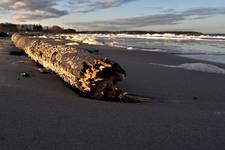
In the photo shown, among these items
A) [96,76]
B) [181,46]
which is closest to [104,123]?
[96,76]

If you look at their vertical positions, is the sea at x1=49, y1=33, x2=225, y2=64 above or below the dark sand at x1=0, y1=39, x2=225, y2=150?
below

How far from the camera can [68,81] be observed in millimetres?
6449

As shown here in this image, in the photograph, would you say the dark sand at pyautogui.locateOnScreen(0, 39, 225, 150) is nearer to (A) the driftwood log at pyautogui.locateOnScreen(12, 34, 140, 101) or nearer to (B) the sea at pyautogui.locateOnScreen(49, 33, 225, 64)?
(A) the driftwood log at pyautogui.locateOnScreen(12, 34, 140, 101)

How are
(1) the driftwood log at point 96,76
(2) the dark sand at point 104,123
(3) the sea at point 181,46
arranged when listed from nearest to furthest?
(2) the dark sand at point 104,123 < (1) the driftwood log at point 96,76 < (3) the sea at point 181,46

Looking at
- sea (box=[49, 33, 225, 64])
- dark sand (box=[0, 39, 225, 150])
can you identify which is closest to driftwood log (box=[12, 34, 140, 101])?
dark sand (box=[0, 39, 225, 150])

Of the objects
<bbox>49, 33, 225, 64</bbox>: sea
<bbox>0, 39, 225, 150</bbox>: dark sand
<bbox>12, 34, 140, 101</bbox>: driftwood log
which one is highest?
<bbox>12, 34, 140, 101</bbox>: driftwood log

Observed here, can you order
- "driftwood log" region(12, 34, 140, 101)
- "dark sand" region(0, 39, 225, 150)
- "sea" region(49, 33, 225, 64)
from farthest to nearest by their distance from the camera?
"sea" region(49, 33, 225, 64), "driftwood log" region(12, 34, 140, 101), "dark sand" region(0, 39, 225, 150)

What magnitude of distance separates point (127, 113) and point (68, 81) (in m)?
2.33

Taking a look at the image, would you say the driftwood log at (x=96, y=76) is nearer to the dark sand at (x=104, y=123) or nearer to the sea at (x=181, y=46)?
the dark sand at (x=104, y=123)

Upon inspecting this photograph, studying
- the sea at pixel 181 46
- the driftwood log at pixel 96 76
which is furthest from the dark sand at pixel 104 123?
the sea at pixel 181 46

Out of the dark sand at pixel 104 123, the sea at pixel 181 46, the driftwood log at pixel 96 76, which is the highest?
the driftwood log at pixel 96 76

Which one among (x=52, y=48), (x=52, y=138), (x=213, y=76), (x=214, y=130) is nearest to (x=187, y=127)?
(x=214, y=130)

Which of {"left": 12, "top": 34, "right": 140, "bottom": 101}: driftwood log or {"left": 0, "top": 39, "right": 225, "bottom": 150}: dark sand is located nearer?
{"left": 0, "top": 39, "right": 225, "bottom": 150}: dark sand

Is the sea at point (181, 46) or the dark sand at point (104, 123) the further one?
the sea at point (181, 46)
